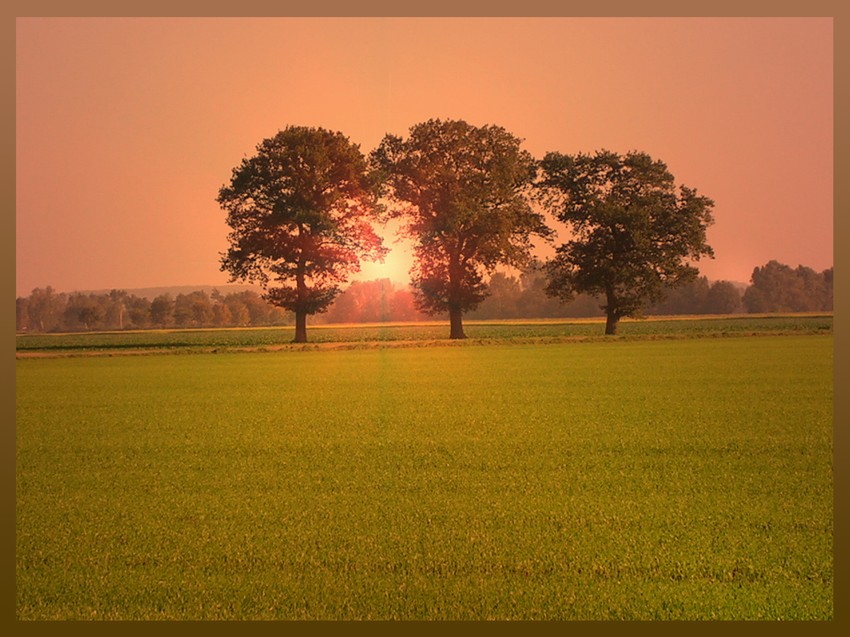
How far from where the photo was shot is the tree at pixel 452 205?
54438 millimetres

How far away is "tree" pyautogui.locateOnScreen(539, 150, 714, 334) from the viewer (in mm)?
58500

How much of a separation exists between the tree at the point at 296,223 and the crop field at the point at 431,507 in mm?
33431

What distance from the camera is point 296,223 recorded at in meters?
53.6

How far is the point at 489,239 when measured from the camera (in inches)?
2140

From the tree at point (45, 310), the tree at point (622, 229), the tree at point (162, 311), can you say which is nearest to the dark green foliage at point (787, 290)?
the tree at point (622, 229)

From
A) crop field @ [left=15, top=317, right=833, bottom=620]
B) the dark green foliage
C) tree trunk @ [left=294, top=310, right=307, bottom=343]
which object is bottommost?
crop field @ [left=15, top=317, right=833, bottom=620]

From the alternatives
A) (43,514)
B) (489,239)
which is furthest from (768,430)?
(489,239)

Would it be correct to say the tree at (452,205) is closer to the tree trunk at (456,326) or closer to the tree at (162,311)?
the tree trunk at (456,326)

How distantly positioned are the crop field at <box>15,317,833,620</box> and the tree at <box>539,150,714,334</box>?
38.9 m

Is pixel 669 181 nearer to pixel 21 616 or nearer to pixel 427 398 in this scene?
pixel 427 398

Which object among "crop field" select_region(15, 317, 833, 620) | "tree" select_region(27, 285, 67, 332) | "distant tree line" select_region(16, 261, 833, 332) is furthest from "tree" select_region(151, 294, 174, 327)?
"crop field" select_region(15, 317, 833, 620)

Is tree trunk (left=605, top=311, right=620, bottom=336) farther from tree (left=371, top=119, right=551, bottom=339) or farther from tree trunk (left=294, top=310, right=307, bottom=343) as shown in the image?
tree trunk (left=294, top=310, right=307, bottom=343)

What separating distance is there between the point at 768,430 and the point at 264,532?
1017 cm

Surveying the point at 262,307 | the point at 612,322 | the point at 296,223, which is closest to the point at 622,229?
the point at 612,322
